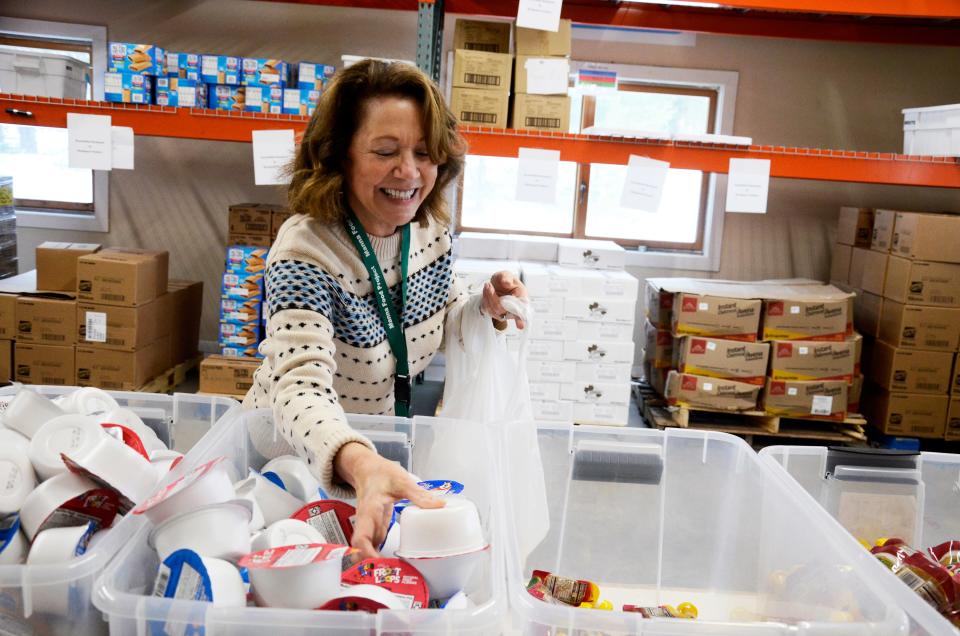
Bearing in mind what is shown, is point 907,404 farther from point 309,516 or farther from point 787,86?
point 309,516

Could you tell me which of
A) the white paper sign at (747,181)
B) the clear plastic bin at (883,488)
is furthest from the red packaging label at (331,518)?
the white paper sign at (747,181)

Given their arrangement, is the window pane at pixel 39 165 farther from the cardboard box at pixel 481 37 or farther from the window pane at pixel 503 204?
the cardboard box at pixel 481 37

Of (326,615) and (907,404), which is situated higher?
(326,615)

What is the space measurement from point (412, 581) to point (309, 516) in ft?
0.89

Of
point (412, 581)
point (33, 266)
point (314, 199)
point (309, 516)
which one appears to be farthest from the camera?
point (33, 266)

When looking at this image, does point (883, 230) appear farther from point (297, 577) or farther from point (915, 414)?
point (297, 577)

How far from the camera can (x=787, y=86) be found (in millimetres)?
4797

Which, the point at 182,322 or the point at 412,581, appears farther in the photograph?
the point at 182,322

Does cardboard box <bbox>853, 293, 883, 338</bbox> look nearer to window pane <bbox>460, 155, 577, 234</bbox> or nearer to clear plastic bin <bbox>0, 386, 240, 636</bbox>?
window pane <bbox>460, 155, 577, 234</bbox>

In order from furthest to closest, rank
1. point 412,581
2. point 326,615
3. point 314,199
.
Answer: point 314,199 < point 412,581 < point 326,615

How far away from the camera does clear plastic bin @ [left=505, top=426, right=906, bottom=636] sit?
125 centimetres

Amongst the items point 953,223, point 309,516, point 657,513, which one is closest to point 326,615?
point 309,516

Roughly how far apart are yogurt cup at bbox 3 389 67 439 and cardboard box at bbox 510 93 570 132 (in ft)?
8.73

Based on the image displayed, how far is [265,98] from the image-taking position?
3748mm
